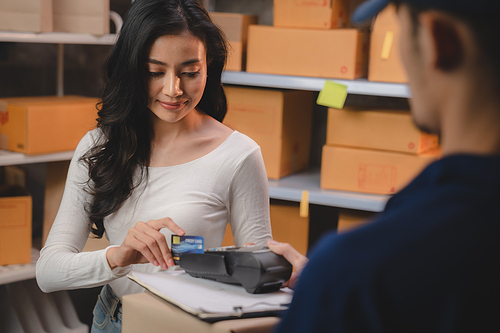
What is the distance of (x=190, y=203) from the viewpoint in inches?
50.9

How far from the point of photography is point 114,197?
131 cm

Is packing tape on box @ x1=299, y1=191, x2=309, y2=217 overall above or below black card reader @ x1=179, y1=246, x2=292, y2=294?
below

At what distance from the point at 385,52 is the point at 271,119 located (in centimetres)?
51

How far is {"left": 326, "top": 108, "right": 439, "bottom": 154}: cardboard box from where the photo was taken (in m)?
1.91

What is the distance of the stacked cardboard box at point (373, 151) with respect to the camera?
192 centimetres

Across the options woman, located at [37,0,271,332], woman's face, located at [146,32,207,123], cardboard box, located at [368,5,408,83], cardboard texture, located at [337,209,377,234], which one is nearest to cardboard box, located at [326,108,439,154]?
cardboard box, located at [368,5,408,83]

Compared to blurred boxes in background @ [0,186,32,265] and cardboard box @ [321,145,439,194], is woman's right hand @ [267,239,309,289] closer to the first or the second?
cardboard box @ [321,145,439,194]

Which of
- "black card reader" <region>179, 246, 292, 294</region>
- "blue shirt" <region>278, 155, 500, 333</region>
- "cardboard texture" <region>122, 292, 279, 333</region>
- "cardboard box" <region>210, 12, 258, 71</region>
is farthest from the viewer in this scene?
"cardboard box" <region>210, 12, 258, 71</region>

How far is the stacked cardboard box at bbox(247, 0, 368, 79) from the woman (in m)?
0.66

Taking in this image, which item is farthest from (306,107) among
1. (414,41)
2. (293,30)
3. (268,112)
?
(414,41)

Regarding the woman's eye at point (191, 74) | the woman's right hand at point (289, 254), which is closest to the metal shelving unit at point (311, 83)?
the woman's eye at point (191, 74)

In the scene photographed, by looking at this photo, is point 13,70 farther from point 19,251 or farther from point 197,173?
point 197,173

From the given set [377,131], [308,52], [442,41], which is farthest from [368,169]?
[442,41]

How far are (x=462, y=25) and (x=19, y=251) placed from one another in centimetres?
202
